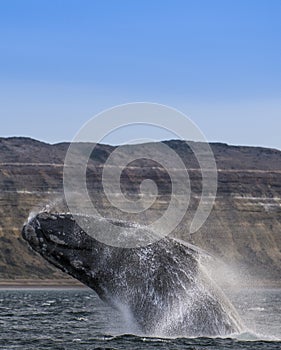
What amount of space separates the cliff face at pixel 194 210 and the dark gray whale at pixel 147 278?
289 ft

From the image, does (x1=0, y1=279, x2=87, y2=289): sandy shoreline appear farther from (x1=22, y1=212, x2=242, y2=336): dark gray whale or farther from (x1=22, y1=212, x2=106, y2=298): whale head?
(x1=22, y1=212, x2=242, y2=336): dark gray whale

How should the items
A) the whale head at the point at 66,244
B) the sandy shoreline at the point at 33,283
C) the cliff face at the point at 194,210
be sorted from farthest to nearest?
the cliff face at the point at 194,210 < the sandy shoreline at the point at 33,283 < the whale head at the point at 66,244

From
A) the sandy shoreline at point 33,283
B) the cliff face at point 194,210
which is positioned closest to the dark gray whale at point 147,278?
the cliff face at point 194,210

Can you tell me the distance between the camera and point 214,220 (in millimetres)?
127500

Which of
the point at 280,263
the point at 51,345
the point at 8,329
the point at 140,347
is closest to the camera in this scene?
the point at 140,347

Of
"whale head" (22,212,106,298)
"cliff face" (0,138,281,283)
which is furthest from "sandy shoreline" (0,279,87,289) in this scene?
"whale head" (22,212,106,298)

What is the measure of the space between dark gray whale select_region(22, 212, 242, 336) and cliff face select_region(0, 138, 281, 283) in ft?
289

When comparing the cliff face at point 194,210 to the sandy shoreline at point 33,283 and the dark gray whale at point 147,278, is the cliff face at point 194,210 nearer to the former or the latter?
the sandy shoreline at point 33,283

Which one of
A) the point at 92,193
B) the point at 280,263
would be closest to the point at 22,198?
the point at 92,193

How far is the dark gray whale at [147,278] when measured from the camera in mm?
18172

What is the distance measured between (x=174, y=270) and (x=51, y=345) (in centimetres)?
351

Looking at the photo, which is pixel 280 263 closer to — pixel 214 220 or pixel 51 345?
pixel 214 220

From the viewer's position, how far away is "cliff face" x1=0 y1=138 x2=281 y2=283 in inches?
4626

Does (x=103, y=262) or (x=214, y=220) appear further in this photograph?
(x=214, y=220)
